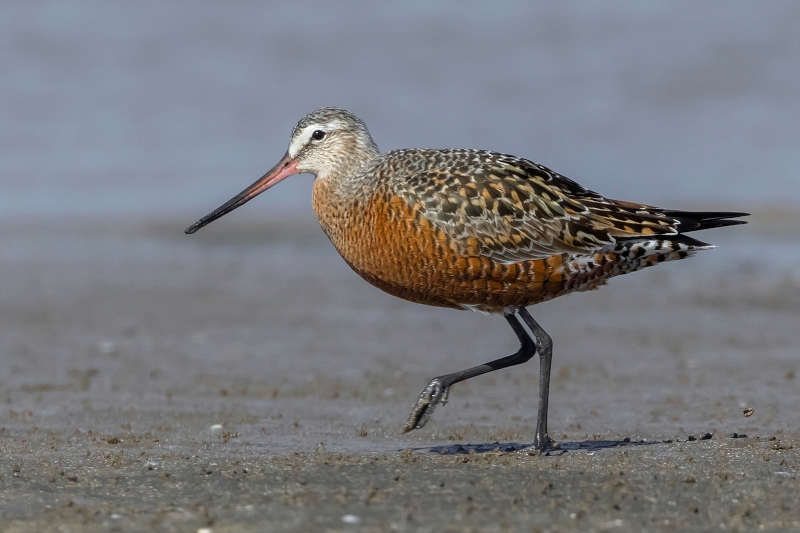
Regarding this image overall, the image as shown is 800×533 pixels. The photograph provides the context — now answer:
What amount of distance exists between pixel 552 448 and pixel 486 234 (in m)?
1.25

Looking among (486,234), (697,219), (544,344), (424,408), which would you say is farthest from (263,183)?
(697,219)

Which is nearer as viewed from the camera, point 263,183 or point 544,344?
point 544,344

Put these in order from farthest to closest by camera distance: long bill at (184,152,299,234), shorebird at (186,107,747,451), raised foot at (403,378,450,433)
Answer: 1. long bill at (184,152,299,234)
2. raised foot at (403,378,450,433)
3. shorebird at (186,107,747,451)

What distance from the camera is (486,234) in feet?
21.3

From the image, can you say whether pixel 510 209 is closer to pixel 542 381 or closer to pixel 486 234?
pixel 486 234

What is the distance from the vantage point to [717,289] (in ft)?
40.0

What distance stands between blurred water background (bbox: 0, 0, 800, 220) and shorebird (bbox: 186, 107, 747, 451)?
9672 mm

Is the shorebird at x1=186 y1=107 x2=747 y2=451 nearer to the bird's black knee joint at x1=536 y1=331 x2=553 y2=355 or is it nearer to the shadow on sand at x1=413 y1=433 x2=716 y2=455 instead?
the bird's black knee joint at x1=536 y1=331 x2=553 y2=355

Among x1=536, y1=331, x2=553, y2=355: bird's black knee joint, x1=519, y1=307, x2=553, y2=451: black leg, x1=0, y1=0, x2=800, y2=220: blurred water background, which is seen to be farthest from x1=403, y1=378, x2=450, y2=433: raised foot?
x1=0, y1=0, x2=800, y2=220: blurred water background

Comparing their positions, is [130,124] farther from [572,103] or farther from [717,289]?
[717,289]

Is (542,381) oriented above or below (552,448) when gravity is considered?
above

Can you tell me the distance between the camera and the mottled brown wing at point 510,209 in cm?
648

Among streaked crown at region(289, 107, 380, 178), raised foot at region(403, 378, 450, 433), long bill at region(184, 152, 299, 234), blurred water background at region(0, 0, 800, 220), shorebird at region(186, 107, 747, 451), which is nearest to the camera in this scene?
shorebird at region(186, 107, 747, 451)

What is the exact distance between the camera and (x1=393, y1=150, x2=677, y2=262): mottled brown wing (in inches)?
255
